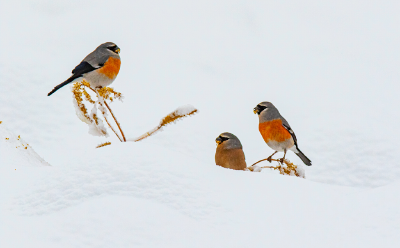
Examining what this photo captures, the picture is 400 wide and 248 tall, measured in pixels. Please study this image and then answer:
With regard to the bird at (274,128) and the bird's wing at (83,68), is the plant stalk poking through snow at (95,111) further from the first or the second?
the bird at (274,128)

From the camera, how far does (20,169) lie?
285 cm

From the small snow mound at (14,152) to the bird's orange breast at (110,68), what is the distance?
37.9 inches

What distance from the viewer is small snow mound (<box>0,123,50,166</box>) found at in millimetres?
3131

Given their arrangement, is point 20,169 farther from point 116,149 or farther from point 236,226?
point 236,226

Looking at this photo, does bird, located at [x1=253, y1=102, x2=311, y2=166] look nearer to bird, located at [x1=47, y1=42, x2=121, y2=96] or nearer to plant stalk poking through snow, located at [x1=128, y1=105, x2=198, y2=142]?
plant stalk poking through snow, located at [x1=128, y1=105, x2=198, y2=142]

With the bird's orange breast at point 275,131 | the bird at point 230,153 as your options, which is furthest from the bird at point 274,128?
the bird at point 230,153

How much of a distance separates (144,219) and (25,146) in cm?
194

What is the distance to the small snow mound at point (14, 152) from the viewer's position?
3.13m

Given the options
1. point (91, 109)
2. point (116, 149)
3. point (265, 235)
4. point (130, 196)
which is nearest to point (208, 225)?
point (265, 235)

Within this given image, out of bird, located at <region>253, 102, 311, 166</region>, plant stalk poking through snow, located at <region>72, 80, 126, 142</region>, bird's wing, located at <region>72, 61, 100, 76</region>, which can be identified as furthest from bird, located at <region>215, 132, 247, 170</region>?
bird's wing, located at <region>72, 61, 100, 76</region>

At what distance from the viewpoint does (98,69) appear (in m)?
3.69

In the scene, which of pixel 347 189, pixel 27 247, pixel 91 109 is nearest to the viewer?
pixel 27 247

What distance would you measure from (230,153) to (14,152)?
185 centimetres

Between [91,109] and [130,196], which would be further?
[91,109]
